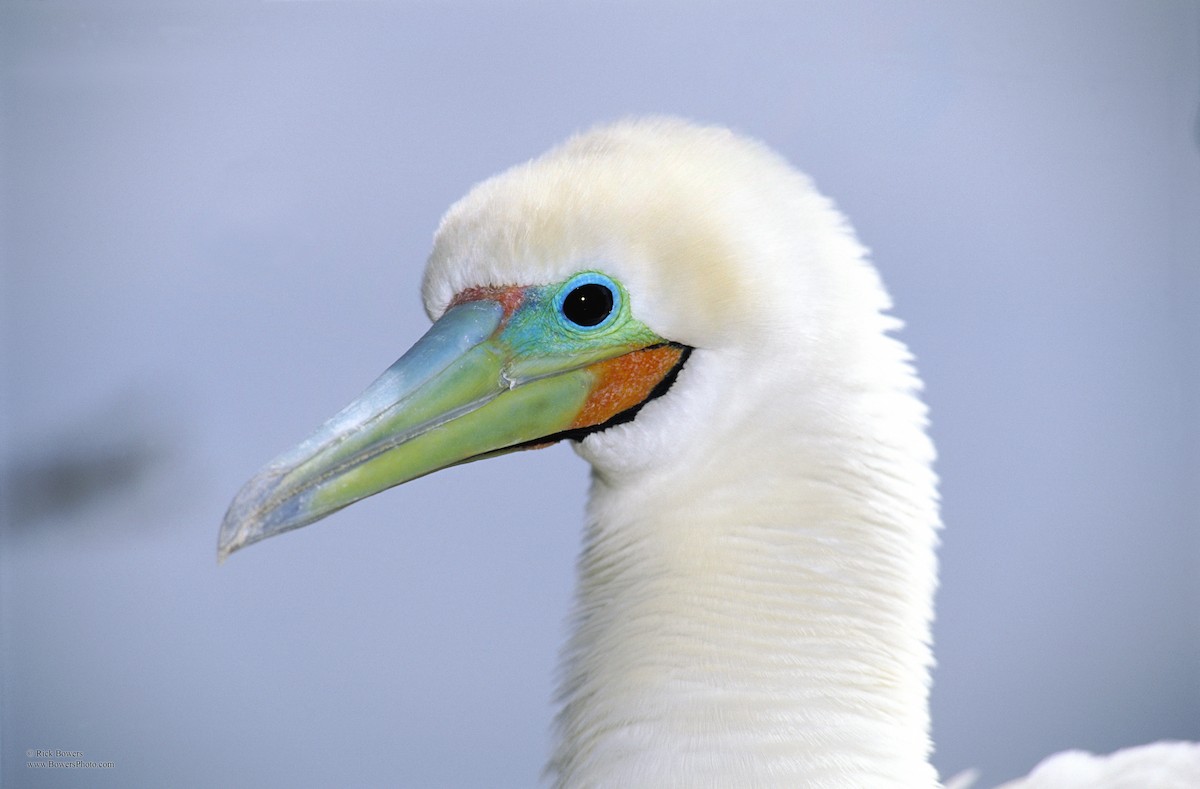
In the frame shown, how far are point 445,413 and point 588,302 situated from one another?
0.50 feet

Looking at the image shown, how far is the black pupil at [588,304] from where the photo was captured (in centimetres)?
93

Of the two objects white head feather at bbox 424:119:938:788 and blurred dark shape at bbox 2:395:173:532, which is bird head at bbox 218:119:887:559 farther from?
blurred dark shape at bbox 2:395:173:532

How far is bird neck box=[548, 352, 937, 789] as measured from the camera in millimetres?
857

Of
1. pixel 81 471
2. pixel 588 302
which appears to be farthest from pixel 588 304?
pixel 81 471

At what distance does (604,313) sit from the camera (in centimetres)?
94

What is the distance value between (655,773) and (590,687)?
0.34 ft

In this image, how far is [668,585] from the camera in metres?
0.91

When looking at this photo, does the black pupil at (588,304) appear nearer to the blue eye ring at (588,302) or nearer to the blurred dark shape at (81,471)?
the blue eye ring at (588,302)

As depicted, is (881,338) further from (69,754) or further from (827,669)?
(69,754)

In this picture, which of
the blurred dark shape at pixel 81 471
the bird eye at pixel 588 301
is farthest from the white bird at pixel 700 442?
the blurred dark shape at pixel 81 471

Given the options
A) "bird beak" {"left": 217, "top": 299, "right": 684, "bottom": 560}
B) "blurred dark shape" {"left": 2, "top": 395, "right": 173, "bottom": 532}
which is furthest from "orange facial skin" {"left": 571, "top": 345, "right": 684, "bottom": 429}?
"blurred dark shape" {"left": 2, "top": 395, "right": 173, "bottom": 532}

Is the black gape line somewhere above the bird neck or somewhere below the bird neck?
above

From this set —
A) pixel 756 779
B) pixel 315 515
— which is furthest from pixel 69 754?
pixel 756 779

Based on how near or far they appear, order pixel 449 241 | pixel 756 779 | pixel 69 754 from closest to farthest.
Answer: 1. pixel 756 779
2. pixel 449 241
3. pixel 69 754
